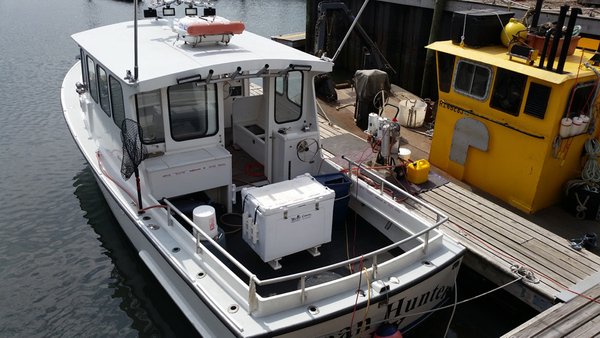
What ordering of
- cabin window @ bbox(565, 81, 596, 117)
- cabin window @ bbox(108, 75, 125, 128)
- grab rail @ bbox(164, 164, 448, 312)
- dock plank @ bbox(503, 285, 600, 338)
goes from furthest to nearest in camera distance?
cabin window @ bbox(565, 81, 596, 117) < cabin window @ bbox(108, 75, 125, 128) < dock plank @ bbox(503, 285, 600, 338) < grab rail @ bbox(164, 164, 448, 312)

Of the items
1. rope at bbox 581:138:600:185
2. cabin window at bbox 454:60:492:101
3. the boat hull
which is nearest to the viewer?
the boat hull

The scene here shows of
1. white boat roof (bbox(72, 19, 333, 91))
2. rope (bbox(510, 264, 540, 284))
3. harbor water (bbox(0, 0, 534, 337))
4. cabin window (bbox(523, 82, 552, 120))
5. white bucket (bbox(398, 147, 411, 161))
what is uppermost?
white boat roof (bbox(72, 19, 333, 91))

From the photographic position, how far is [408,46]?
47.3ft

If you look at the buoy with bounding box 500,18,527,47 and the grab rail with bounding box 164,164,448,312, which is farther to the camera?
the buoy with bounding box 500,18,527,47

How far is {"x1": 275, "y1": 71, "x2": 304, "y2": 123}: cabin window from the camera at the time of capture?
689 centimetres

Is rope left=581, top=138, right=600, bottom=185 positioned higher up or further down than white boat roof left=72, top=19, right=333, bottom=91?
further down

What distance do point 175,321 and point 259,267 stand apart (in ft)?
5.20

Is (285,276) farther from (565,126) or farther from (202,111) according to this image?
(565,126)

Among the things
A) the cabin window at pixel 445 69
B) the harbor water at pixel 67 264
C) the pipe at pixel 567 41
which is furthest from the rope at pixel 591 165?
the harbor water at pixel 67 264

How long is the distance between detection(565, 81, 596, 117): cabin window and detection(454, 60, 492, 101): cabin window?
1133 mm

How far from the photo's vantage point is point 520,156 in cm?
708

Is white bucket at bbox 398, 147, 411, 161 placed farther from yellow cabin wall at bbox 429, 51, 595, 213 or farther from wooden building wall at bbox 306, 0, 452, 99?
wooden building wall at bbox 306, 0, 452, 99

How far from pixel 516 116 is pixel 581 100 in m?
0.87

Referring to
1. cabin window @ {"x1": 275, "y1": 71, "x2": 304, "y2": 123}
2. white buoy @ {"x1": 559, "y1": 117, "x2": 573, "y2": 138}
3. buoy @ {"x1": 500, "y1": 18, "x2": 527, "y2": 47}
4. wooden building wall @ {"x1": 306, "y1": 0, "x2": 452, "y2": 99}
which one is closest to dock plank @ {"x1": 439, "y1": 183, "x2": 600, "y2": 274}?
white buoy @ {"x1": 559, "y1": 117, "x2": 573, "y2": 138}
